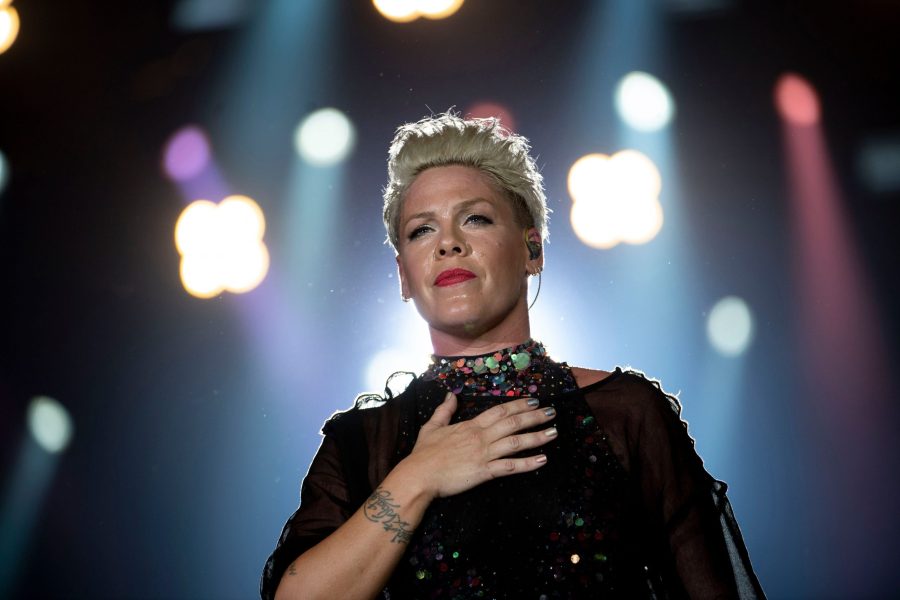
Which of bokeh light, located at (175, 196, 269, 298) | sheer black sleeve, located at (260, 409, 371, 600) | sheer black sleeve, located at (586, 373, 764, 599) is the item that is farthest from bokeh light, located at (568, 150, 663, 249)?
sheer black sleeve, located at (260, 409, 371, 600)

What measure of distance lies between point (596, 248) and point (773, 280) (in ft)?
2.38

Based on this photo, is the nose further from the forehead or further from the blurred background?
the blurred background

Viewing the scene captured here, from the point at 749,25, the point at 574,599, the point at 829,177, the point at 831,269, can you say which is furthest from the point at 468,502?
the point at 749,25

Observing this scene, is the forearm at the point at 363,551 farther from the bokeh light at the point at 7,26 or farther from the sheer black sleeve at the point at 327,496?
the bokeh light at the point at 7,26

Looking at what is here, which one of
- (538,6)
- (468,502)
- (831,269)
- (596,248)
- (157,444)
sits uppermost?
(538,6)

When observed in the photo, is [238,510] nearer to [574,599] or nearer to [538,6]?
[574,599]

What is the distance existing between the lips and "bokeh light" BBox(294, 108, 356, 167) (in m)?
1.93

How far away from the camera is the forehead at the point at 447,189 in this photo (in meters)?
1.73

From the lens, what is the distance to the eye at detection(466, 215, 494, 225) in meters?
1.72

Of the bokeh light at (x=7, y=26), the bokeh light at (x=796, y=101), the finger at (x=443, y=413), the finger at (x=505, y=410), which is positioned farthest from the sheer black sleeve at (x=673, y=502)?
the bokeh light at (x=7, y=26)

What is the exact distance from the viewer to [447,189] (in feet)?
5.73

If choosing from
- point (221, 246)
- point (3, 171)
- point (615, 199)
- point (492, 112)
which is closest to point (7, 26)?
point (3, 171)

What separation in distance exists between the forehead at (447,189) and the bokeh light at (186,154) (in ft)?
6.51

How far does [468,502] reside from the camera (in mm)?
1468
